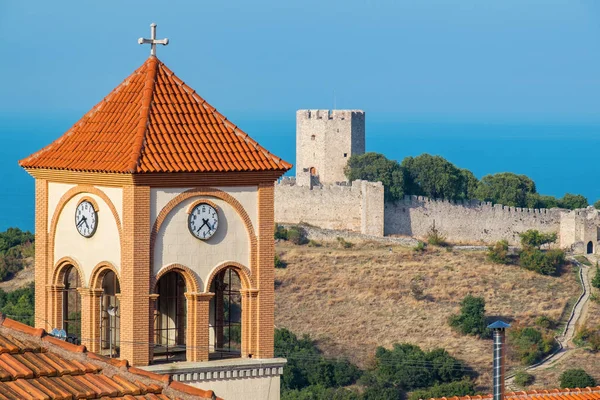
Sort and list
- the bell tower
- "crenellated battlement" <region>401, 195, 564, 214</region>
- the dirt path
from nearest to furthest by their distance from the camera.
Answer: the bell tower
the dirt path
"crenellated battlement" <region>401, 195, 564, 214</region>

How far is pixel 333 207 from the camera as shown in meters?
64.0

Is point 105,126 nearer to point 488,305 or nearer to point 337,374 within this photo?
point 337,374

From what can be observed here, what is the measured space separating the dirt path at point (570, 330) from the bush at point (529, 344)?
234 millimetres

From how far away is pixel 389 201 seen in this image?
64.8 m

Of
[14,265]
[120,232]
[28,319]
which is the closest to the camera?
[120,232]

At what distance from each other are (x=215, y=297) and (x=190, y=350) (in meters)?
1.07

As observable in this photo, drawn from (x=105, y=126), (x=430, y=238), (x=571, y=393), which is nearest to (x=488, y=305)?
(x=430, y=238)

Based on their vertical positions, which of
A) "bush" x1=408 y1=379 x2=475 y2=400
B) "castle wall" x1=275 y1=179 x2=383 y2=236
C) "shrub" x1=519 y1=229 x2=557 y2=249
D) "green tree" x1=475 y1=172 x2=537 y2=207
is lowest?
"bush" x1=408 y1=379 x2=475 y2=400

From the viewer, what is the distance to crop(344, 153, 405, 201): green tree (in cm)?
6569

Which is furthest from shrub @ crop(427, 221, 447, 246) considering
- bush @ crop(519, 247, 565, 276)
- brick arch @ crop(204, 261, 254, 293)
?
brick arch @ crop(204, 261, 254, 293)

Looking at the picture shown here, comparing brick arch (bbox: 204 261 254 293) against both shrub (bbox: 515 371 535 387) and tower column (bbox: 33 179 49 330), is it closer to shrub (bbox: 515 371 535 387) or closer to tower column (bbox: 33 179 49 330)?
tower column (bbox: 33 179 49 330)

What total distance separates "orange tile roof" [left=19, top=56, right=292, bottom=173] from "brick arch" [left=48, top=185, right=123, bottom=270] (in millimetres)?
216

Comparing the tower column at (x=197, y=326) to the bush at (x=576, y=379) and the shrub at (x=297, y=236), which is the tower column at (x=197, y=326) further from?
the shrub at (x=297, y=236)

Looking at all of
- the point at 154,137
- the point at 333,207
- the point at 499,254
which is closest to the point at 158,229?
the point at 154,137
